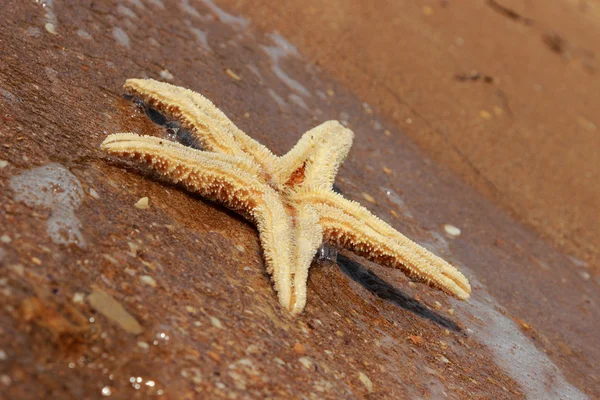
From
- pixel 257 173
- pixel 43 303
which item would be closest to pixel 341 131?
pixel 257 173

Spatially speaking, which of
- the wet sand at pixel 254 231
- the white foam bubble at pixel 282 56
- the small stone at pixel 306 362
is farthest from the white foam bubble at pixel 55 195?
the white foam bubble at pixel 282 56

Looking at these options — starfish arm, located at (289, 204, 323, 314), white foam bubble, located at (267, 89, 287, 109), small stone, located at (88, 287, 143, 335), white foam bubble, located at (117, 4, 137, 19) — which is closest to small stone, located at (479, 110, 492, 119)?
white foam bubble, located at (267, 89, 287, 109)

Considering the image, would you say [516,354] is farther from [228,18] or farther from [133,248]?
[228,18]

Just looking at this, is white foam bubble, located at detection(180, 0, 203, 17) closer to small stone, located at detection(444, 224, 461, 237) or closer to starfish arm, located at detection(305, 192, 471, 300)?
small stone, located at detection(444, 224, 461, 237)

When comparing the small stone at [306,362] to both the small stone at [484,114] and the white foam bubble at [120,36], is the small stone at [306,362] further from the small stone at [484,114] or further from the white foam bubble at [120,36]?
the small stone at [484,114]

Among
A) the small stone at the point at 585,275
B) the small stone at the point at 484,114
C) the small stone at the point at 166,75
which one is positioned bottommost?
the small stone at the point at 166,75

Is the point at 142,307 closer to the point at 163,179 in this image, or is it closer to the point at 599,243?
the point at 163,179
